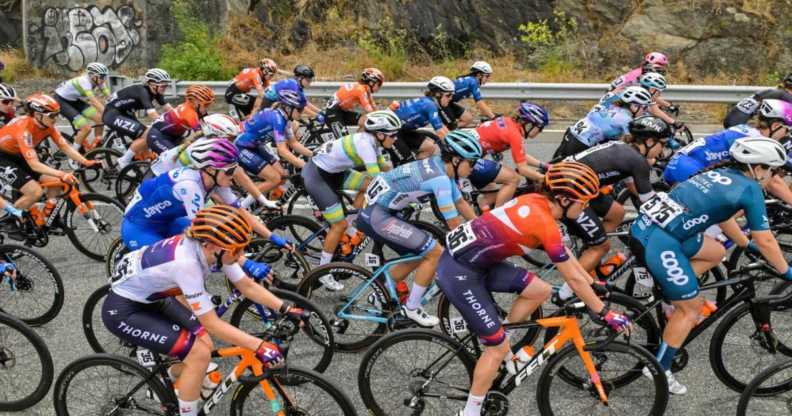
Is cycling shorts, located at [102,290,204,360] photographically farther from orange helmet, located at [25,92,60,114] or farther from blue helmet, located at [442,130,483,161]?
orange helmet, located at [25,92,60,114]

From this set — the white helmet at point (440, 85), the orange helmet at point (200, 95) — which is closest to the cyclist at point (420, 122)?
the white helmet at point (440, 85)

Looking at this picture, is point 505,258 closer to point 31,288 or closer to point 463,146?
point 463,146

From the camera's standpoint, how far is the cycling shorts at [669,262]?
530 centimetres

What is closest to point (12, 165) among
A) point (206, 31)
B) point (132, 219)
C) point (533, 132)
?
point (132, 219)

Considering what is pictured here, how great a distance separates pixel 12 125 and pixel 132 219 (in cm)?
306

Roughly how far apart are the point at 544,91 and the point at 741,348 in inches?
357

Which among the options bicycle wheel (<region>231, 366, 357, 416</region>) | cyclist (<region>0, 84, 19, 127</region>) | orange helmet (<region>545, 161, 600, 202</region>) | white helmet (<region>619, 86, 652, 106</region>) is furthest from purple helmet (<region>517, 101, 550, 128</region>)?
cyclist (<region>0, 84, 19, 127</region>)

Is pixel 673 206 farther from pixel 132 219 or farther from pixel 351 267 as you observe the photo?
pixel 132 219

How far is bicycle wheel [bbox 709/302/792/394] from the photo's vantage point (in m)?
5.32

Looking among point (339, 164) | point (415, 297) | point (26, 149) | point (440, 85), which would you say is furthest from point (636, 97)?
point (26, 149)

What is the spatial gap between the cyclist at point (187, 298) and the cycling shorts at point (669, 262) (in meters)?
2.82

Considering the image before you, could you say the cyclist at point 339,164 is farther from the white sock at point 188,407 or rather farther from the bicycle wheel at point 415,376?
the white sock at point 188,407

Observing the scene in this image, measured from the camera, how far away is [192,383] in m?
4.62

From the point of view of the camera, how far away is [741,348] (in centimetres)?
557
